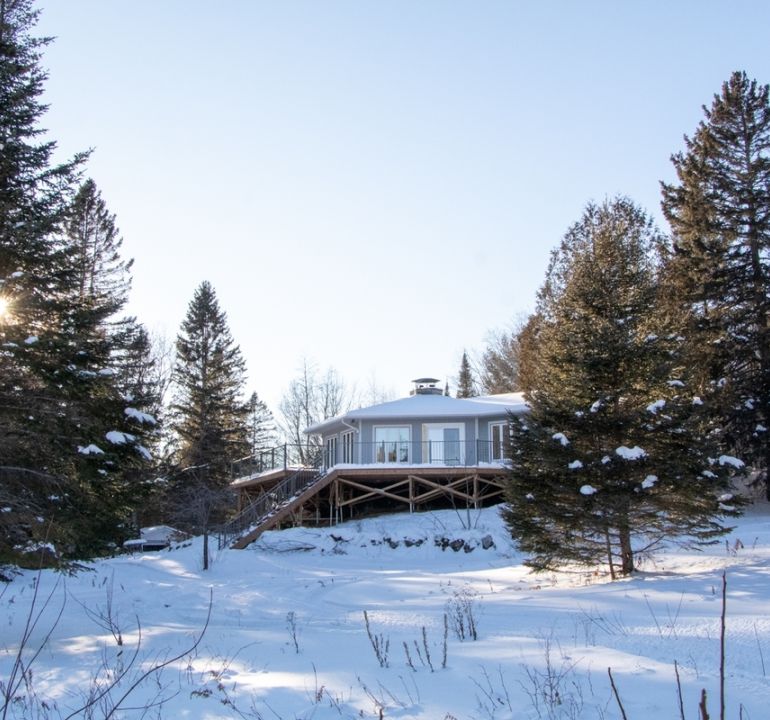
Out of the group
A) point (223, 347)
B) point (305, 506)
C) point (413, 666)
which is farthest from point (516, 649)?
point (223, 347)

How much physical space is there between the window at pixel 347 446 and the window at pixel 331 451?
781 mm

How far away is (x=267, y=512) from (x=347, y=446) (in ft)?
18.5

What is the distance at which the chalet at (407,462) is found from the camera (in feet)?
78.5

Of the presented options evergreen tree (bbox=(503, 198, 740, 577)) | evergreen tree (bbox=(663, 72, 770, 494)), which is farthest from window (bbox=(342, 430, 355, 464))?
evergreen tree (bbox=(503, 198, 740, 577))

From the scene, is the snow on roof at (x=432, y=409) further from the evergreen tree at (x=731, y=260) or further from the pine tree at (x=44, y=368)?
the pine tree at (x=44, y=368)

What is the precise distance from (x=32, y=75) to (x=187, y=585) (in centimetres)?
1046

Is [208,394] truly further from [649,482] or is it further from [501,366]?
[649,482]

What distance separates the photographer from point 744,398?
790 inches

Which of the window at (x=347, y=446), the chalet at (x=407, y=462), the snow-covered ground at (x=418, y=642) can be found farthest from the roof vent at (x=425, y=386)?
the snow-covered ground at (x=418, y=642)

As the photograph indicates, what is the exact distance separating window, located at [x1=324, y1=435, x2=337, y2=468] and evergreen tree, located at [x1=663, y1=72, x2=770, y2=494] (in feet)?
46.6

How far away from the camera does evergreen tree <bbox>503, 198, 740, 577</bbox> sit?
1088cm

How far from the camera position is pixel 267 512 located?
2278 centimetres

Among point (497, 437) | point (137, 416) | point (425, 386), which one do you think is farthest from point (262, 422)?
point (137, 416)

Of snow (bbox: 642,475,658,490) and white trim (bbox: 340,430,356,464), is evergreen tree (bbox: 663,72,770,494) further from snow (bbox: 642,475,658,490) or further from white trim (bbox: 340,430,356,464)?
white trim (bbox: 340,430,356,464)
